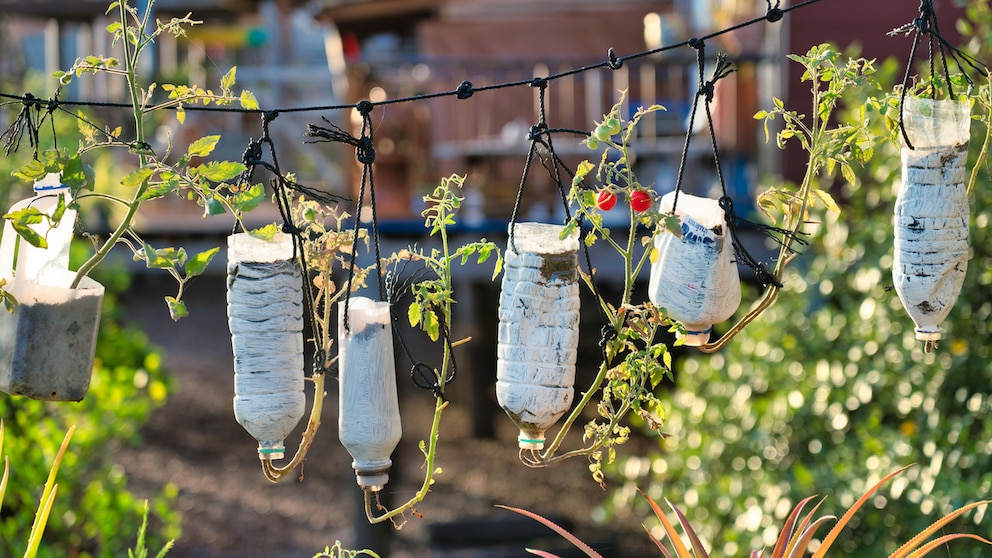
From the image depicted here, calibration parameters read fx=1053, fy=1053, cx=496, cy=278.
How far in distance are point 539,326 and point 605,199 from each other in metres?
0.20

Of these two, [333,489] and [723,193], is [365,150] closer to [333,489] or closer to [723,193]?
[723,193]

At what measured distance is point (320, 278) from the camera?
60.4 inches

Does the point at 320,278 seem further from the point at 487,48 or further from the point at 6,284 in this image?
the point at 487,48

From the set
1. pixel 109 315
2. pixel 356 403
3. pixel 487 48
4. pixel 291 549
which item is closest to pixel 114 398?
pixel 109 315

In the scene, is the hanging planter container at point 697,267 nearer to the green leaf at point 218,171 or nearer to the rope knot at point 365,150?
the rope knot at point 365,150

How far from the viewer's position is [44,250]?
58.1 inches

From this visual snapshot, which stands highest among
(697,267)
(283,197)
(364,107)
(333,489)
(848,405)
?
(364,107)

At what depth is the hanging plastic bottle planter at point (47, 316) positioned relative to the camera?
55.9 inches

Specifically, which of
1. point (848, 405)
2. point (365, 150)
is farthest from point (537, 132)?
point (848, 405)

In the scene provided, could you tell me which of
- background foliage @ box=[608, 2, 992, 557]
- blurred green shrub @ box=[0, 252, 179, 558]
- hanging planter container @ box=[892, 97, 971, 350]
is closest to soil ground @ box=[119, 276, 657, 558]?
blurred green shrub @ box=[0, 252, 179, 558]

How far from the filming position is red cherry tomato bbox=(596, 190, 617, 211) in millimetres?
1441

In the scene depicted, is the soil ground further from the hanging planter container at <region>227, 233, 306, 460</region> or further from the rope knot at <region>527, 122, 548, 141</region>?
the rope knot at <region>527, 122, 548, 141</region>

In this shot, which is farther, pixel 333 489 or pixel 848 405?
pixel 333 489

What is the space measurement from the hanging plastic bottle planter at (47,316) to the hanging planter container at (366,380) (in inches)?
14.2
